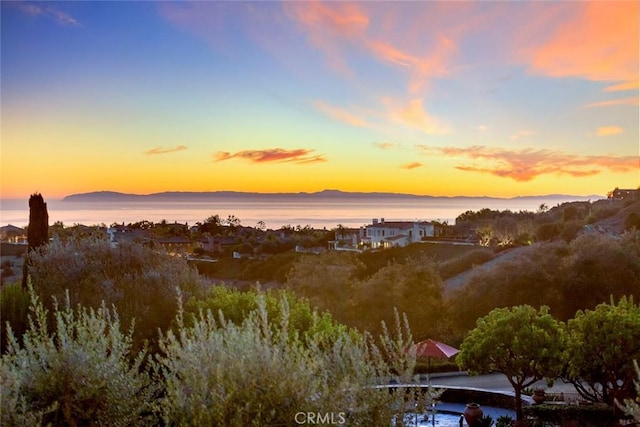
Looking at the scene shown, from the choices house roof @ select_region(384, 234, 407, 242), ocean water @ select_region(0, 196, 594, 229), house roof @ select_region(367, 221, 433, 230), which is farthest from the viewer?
house roof @ select_region(367, 221, 433, 230)

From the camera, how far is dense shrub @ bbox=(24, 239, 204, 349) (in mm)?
11477

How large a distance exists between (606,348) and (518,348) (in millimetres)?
1560

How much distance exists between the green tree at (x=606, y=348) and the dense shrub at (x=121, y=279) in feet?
24.0

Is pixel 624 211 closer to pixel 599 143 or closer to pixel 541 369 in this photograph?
pixel 599 143

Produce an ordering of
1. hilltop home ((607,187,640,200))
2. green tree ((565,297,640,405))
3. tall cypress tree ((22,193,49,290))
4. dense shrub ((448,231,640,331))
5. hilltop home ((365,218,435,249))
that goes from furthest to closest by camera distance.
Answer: hilltop home ((607,187,640,200))
hilltop home ((365,218,435,249))
dense shrub ((448,231,640,331))
tall cypress tree ((22,193,49,290))
green tree ((565,297,640,405))

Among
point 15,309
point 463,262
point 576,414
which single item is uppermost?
point 15,309

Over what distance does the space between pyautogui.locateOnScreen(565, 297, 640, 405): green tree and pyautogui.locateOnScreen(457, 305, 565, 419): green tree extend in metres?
0.34

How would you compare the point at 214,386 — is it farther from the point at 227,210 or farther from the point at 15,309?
the point at 227,210

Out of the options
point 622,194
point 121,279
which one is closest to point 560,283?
point 121,279

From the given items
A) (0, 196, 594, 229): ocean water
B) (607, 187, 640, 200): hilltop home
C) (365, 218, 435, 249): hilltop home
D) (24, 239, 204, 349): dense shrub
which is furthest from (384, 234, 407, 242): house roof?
(24, 239, 204, 349): dense shrub

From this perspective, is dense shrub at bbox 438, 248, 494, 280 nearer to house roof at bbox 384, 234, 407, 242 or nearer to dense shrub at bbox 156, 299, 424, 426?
house roof at bbox 384, 234, 407, 242

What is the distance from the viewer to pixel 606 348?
1108 centimetres

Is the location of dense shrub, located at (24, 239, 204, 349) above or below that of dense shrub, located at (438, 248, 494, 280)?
above

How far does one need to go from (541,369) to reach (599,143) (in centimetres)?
1269
